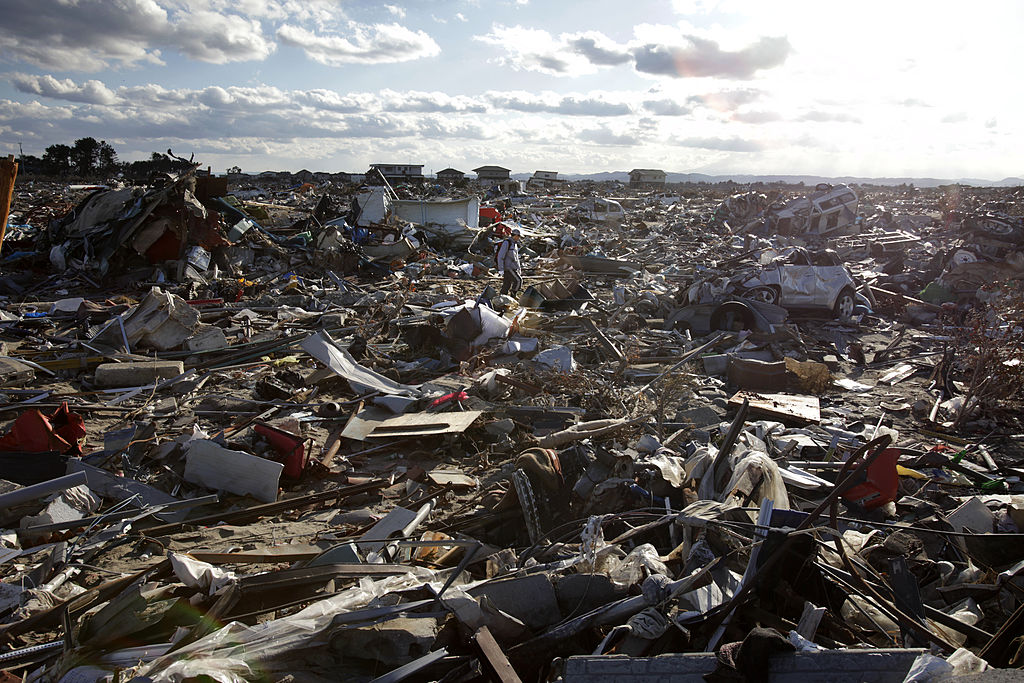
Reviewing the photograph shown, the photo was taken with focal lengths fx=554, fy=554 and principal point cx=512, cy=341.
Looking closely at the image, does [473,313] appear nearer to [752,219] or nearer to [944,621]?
[944,621]

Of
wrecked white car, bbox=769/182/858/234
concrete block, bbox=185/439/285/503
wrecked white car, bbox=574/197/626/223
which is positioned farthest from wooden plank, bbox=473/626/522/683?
wrecked white car, bbox=574/197/626/223

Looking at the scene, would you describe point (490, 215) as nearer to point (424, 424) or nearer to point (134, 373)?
point (134, 373)

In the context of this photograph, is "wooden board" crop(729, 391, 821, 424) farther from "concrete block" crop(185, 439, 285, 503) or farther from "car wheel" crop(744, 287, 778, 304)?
"concrete block" crop(185, 439, 285, 503)

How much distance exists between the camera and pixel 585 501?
469cm

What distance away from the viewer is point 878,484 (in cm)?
442

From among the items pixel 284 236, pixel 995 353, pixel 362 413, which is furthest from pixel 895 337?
pixel 284 236

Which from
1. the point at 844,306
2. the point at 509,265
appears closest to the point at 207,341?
the point at 509,265

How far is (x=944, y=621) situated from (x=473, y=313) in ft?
23.1

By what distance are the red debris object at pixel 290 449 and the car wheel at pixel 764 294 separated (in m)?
9.38

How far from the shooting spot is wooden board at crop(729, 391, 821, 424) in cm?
679

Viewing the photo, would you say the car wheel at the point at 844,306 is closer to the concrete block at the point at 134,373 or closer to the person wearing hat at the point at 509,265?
the person wearing hat at the point at 509,265

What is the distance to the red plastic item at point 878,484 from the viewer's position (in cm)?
443

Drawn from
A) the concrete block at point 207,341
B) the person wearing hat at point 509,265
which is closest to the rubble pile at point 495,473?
the concrete block at point 207,341

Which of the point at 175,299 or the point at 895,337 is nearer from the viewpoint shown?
the point at 175,299
